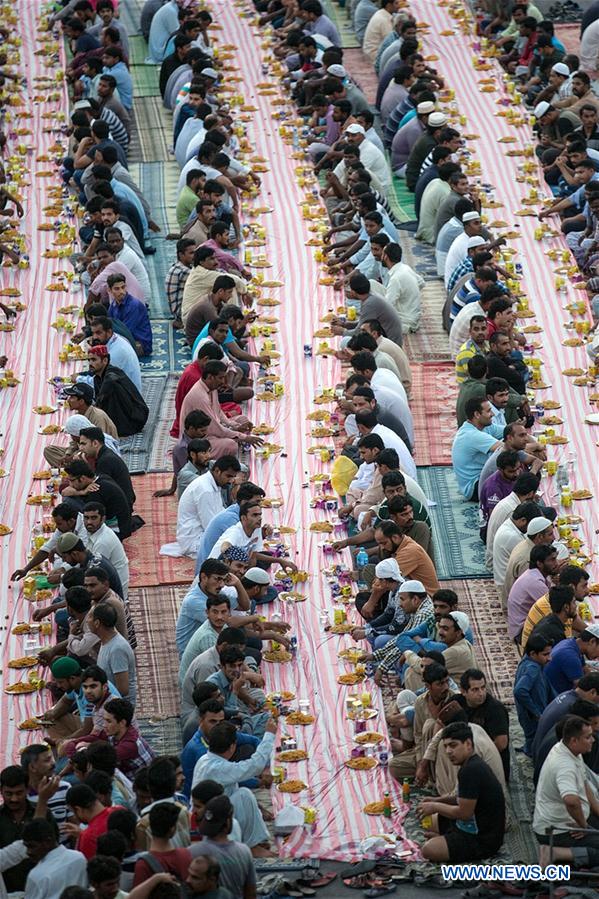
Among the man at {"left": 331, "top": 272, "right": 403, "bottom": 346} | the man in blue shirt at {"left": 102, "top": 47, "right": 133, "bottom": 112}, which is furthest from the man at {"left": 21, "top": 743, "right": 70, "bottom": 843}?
the man in blue shirt at {"left": 102, "top": 47, "right": 133, "bottom": 112}

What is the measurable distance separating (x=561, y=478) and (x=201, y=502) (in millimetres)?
2986

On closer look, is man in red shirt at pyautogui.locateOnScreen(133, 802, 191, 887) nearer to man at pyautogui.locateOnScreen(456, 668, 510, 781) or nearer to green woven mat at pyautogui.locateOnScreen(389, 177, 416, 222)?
man at pyautogui.locateOnScreen(456, 668, 510, 781)

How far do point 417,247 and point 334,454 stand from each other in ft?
16.3

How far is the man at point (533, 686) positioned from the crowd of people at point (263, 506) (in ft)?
0.07

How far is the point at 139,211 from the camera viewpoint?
20562 millimetres

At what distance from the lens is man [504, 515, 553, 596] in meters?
14.2

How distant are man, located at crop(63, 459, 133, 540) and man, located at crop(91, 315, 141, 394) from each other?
2188 mm

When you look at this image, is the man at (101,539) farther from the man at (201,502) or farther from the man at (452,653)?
the man at (452,653)

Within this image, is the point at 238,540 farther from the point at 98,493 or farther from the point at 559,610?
the point at 559,610

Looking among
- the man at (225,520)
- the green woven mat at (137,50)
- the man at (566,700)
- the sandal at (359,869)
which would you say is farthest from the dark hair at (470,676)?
the green woven mat at (137,50)

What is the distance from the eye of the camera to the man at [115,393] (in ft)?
55.6

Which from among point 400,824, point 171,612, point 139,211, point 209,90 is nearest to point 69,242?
point 139,211

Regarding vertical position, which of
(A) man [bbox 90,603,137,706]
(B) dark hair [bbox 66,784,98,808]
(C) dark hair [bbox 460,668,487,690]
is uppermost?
(A) man [bbox 90,603,137,706]

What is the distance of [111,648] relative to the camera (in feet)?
43.0
